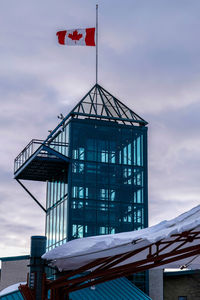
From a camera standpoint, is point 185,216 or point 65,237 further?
point 65,237

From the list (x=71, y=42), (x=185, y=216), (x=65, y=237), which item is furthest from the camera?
(x=71, y=42)

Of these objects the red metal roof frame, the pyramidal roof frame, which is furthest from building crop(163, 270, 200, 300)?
the red metal roof frame

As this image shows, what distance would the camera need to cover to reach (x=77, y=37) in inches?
1614

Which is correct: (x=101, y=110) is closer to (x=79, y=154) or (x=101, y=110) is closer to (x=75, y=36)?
(x=79, y=154)

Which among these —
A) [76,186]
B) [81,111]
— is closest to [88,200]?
[76,186]

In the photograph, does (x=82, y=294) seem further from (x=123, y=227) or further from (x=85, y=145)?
(x=85, y=145)

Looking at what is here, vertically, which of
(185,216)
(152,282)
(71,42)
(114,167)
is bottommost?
(152,282)

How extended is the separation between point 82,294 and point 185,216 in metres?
18.5

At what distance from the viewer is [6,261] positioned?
36.7m

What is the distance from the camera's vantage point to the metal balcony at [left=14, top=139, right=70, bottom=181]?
3588cm

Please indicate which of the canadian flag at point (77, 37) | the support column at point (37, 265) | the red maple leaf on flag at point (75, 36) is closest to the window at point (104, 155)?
the canadian flag at point (77, 37)

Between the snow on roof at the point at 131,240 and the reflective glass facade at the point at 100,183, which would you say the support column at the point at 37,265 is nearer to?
the snow on roof at the point at 131,240

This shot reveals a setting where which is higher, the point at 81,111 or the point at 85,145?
the point at 81,111

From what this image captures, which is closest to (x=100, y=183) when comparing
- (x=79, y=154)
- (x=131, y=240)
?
(x=79, y=154)
